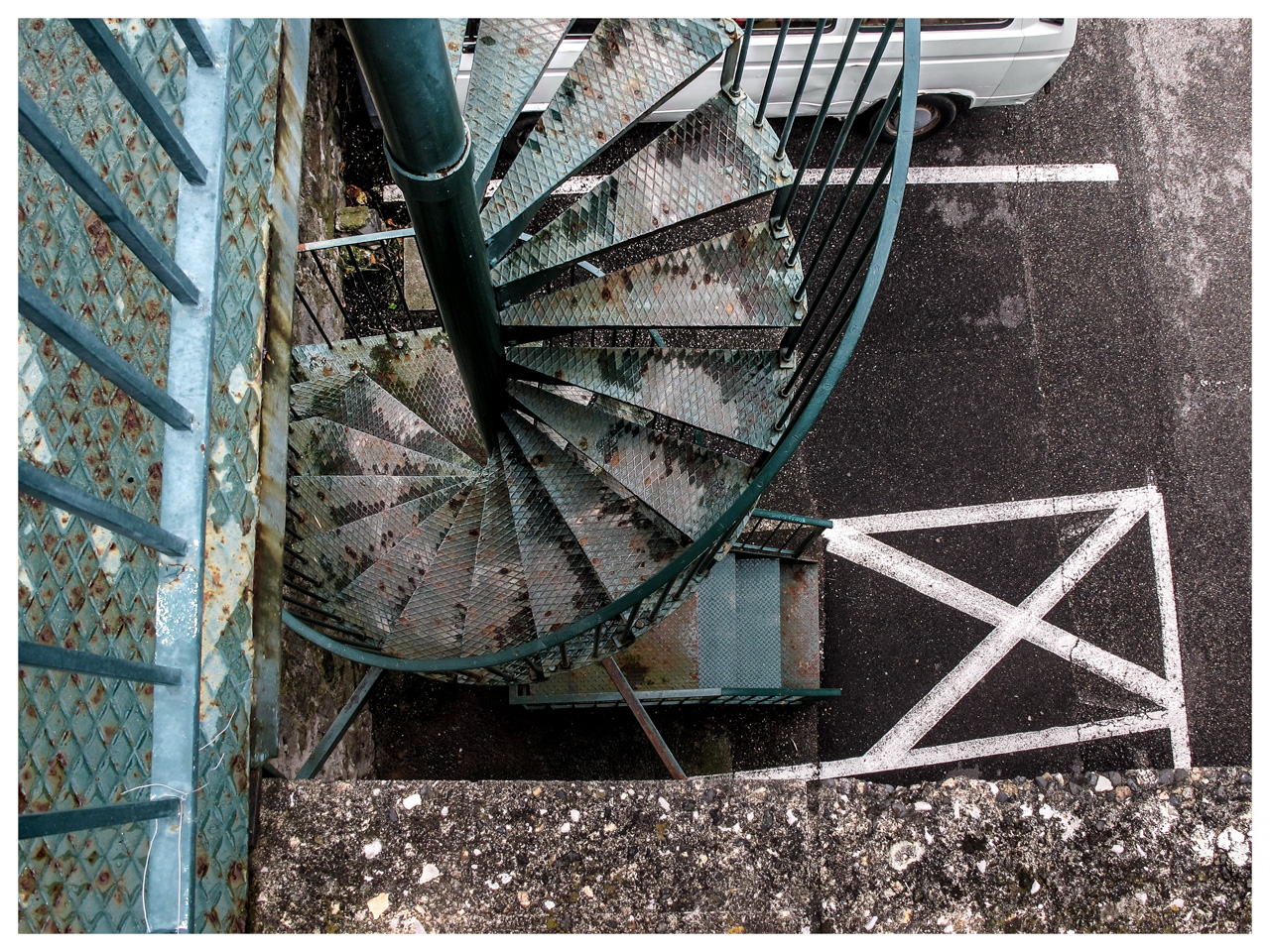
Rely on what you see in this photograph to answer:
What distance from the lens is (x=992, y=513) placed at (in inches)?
208

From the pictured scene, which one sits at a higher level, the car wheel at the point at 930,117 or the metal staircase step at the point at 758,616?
the car wheel at the point at 930,117

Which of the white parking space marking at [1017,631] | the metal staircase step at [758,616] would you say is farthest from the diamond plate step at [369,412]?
the white parking space marking at [1017,631]

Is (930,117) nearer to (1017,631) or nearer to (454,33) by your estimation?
(1017,631)

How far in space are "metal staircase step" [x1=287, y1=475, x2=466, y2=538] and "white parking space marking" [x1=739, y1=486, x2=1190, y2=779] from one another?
8.15ft

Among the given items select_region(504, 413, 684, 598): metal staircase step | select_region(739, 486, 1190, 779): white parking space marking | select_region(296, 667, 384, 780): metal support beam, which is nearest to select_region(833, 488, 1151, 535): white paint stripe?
select_region(739, 486, 1190, 779): white parking space marking

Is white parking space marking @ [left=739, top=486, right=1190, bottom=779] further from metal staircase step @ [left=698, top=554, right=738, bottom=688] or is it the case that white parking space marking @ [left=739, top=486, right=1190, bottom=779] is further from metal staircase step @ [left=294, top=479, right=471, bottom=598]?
metal staircase step @ [left=294, top=479, right=471, bottom=598]

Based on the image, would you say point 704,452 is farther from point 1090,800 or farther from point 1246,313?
point 1246,313

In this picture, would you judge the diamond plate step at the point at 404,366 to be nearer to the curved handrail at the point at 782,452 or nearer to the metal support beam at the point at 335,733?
the metal support beam at the point at 335,733

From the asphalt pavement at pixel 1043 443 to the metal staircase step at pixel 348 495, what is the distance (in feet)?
3.88

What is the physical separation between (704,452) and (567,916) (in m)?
1.89

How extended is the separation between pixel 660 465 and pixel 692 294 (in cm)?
75

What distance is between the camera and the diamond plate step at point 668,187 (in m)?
3.35

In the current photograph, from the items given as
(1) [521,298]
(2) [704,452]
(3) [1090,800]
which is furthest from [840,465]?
(3) [1090,800]

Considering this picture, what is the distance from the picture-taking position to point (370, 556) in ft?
14.4
